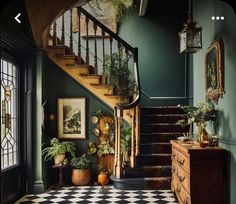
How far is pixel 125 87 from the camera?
7543 millimetres

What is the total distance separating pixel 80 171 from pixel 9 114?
201 cm

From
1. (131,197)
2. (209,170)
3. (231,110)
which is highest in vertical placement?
(231,110)

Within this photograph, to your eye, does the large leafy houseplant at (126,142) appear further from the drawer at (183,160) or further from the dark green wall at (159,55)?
the dark green wall at (159,55)

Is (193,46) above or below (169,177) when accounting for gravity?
above

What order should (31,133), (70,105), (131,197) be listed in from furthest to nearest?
1. (70,105)
2. (31,133)
3. (131,197)

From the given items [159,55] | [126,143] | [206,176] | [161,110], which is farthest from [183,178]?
[159,55]

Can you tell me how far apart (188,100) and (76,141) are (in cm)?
315

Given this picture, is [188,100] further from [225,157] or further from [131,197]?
[225,157]

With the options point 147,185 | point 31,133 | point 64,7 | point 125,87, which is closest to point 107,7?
point 125,87

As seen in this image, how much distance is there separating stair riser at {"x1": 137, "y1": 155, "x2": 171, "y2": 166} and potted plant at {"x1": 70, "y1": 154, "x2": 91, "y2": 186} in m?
1.07

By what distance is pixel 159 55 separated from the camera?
912 centimetres

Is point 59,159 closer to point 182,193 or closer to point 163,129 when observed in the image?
point 163,129

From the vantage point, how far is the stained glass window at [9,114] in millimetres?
5543

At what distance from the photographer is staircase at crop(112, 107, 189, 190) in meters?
6.50
